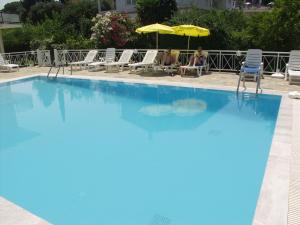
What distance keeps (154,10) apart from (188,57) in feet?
17.3

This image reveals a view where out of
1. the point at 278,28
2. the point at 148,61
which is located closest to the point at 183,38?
the point at 148,61

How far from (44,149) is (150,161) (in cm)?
232

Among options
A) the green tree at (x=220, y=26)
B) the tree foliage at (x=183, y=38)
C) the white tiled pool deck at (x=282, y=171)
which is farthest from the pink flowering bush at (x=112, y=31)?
the white tiled pool deck at (x=282, y=171)

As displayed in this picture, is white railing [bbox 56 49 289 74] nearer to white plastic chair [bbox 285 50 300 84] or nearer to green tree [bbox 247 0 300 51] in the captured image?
green tree [bbox 247 0 300 51]

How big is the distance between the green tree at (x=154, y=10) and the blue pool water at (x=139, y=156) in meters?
8.42

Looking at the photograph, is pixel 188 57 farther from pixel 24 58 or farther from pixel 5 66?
pixel 24 58

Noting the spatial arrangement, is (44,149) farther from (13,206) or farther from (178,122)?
(178,122)

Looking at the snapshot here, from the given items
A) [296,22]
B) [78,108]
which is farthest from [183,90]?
[296,22]

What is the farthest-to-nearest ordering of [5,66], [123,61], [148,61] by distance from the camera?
[5,66] < [123,61] < [148,61]

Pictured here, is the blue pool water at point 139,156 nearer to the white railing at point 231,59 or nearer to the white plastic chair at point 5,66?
the white railing at point 231,59

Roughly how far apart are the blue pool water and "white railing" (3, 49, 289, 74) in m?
3.47

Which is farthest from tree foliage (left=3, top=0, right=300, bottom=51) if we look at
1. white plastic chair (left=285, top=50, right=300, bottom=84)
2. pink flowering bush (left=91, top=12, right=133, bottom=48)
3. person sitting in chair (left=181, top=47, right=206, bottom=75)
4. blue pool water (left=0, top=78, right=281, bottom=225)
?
blue pool water (left=0, top=78, right=281, bottom=225)

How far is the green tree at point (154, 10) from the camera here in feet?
59.0

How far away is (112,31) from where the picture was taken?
54.6 feet
